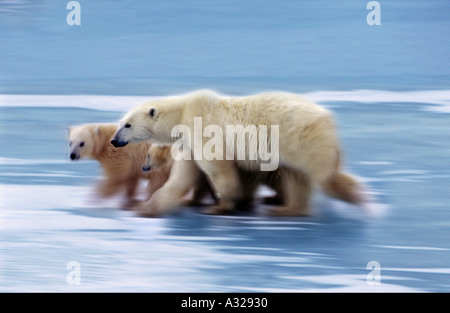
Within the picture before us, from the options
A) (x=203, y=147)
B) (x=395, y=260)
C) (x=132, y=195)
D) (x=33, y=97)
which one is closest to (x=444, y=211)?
(x=395, y=260)

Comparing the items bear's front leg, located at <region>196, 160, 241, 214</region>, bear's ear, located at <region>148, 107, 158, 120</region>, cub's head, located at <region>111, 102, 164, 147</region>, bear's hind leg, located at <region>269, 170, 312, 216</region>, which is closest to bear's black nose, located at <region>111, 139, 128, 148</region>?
cub's head, located at <region>111, 102, 164, 147</region>

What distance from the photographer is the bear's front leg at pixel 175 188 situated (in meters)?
4.43

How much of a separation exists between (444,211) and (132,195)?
1.44m

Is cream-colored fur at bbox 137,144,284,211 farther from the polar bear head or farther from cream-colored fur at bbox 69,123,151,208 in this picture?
the polar bear head

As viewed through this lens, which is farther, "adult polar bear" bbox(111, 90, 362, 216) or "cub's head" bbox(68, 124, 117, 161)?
"cub's head" bbox(68, 124, 117, 161)

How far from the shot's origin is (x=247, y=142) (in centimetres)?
431

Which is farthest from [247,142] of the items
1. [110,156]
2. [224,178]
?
[110,156]

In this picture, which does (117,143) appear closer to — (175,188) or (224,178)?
(175,188)

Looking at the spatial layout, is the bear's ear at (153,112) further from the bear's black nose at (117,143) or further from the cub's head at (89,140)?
the cub's head at (89,140)

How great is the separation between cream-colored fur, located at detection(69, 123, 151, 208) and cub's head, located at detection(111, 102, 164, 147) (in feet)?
0.82

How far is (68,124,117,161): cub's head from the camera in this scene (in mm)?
4621

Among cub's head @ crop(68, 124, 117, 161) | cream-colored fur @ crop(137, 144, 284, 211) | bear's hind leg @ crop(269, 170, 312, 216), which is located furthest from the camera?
cub's head @ crop(68, 124, 117, 161)

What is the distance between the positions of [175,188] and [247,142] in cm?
39

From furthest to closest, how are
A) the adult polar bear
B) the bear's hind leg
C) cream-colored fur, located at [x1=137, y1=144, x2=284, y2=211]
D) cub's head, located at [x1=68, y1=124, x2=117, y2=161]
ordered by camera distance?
cub's head, located at [x1=68, y1=124, x2=117, y2=161] < cream-colored fur, located at [x1=137, y1=144, x2=284, y2=211] < the bear's hind leg < the adult polar bear
